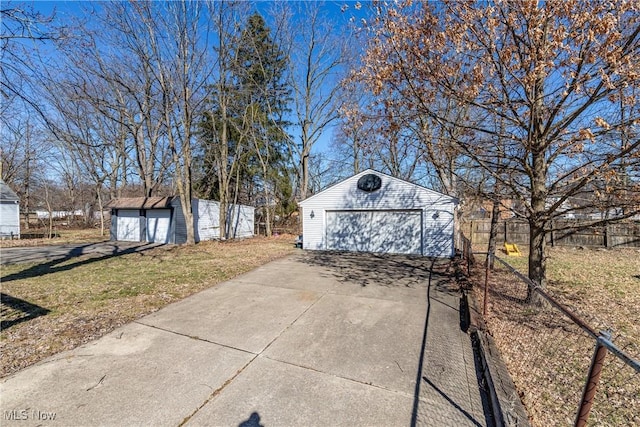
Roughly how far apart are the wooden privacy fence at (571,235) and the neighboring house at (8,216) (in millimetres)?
26122

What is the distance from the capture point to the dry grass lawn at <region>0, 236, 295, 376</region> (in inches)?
142

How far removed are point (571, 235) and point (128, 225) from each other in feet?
76.1

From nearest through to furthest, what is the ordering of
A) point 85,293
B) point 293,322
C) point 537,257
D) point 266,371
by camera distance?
point 266,371 → point 293,322 → point 537,257 → point 85,293

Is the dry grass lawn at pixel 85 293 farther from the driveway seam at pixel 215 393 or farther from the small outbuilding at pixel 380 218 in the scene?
the small outbuilding at pixel 380 218

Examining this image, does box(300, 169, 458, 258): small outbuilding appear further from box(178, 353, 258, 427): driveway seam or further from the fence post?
the fence post

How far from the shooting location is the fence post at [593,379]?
5.12 feet

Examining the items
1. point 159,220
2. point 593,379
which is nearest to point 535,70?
point 593,379

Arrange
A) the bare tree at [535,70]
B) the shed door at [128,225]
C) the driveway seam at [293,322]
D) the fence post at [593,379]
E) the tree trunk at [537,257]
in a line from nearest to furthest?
the fence post at [593,379] → the bare tree at [535,70] → the driveway seam at [293,322] → the tree trunk at [537,257] → the shed door at [128,225]

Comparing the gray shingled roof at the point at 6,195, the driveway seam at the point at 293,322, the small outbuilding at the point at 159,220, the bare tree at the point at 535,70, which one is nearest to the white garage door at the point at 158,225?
the small outbuilding at the point at 159,220

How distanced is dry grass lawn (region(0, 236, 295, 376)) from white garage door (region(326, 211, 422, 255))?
3.66 metres

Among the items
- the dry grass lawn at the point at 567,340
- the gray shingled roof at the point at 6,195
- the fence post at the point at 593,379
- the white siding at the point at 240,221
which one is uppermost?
the gray shingled roof at the point at 6,195

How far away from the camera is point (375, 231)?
11.8 metres

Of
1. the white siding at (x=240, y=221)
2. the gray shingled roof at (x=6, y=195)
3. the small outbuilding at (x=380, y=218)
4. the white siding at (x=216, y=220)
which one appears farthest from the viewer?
the white siding at (x=240, y=221)

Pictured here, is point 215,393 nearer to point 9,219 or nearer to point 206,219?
point 206,219
